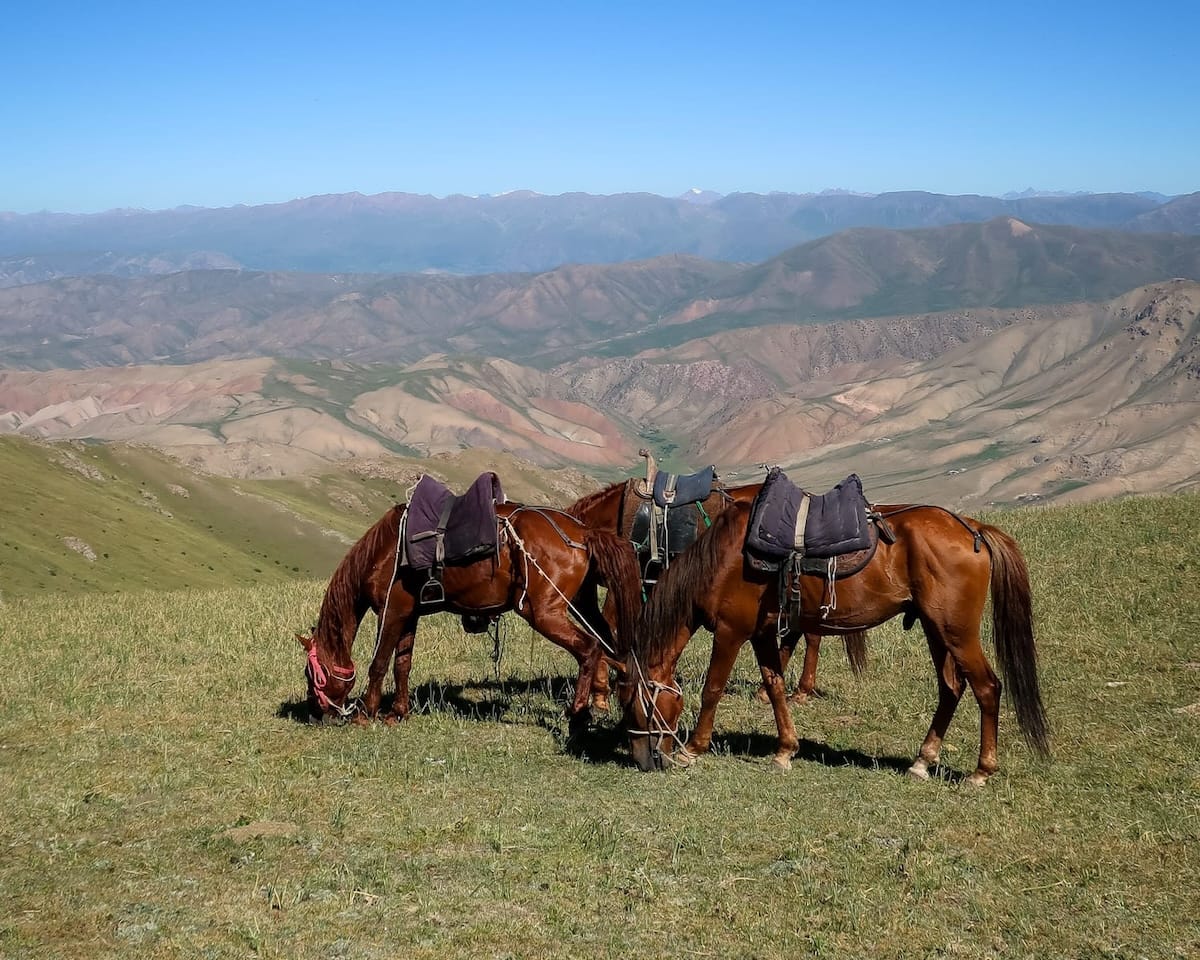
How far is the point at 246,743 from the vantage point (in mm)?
11133

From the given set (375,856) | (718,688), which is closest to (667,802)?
(718,688)

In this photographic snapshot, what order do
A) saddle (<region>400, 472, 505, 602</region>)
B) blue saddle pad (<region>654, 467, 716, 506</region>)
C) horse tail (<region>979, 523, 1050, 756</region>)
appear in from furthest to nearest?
blue saddle pad (<region>654, 467, 716, 506</region>) → saddle (<region>400, 472, 505, 602</region>) → horse tail (<region>979, 523, 1050, 756</region>)

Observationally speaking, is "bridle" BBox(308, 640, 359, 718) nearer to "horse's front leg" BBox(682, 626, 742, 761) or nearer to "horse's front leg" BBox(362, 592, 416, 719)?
"horse's front leg" BBox(362, 592, 416, 719)

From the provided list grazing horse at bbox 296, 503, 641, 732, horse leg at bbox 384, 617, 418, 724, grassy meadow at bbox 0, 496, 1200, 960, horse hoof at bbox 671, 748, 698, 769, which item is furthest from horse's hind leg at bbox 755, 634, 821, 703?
horse leg at bbox 384, 617, 418, 724

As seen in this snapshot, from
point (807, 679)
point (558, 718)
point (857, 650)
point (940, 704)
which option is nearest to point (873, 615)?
point (940, 704)

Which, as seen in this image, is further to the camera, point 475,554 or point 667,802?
point 475,554

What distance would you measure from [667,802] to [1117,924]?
11.9 feet

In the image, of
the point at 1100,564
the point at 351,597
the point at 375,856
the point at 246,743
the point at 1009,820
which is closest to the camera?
the point at 375,856

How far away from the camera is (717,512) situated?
12.8m

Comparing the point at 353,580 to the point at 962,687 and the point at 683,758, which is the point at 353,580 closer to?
the point at 683,758

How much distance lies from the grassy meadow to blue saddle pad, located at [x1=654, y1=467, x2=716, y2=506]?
2344 mm

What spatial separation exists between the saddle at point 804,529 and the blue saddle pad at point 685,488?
74.7 inches

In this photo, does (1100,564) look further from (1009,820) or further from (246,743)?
(246,743)

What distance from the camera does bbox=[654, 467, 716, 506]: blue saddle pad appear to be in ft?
40.6
